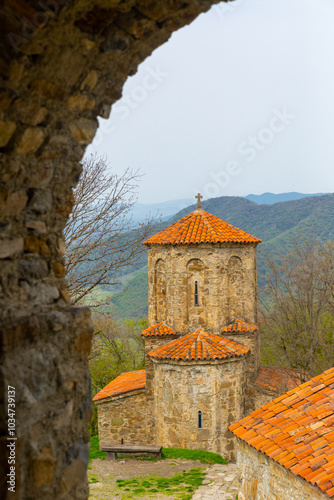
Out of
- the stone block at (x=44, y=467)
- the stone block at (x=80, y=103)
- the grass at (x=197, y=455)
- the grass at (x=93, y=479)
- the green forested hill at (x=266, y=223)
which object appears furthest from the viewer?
the green forested hill at (x=266, y=223)

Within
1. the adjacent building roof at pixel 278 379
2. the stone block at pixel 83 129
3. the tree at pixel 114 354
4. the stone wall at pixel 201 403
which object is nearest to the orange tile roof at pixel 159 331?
the stone wall at pixel 201 403

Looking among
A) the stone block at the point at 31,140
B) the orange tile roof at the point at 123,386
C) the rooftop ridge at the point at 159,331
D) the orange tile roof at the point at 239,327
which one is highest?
the stone block at the point at 31,140

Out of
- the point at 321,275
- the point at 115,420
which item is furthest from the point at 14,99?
the point at 321,275

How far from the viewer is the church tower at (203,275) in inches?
545

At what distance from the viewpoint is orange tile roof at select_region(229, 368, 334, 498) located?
6.07m

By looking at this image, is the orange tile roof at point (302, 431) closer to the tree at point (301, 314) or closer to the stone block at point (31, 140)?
the stone block at point (31, 140)

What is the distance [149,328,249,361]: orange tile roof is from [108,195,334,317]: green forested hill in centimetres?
1670

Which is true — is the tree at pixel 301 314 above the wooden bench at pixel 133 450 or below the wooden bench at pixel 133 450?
above

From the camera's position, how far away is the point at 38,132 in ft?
6.88

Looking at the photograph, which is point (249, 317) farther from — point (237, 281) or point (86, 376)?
point (86, 376)

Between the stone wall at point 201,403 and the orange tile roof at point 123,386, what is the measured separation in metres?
1.99

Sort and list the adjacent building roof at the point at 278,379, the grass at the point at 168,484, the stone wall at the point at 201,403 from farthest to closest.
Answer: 1. the adjacent building roof at the point at 278,379
2. the stone wall at the point at 201,403
3. the grass at the point at 168,484

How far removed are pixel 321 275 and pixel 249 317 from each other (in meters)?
5.56

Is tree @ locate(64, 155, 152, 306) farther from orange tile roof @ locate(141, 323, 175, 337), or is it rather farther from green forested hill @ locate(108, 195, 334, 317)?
green forested hill @ locate(108, 195, 334, 317)
